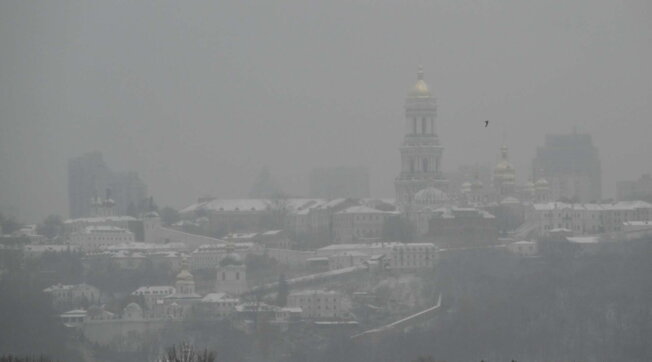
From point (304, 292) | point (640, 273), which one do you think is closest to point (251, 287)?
point (304, 292)

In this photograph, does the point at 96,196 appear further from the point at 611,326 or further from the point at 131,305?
the point at 611,326

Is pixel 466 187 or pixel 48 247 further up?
pixel 466 187

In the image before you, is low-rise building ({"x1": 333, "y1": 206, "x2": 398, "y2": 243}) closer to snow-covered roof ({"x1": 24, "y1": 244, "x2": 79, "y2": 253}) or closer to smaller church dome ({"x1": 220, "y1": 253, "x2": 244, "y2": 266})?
smaller church dome ({"x1": 220, "y1": 253, "x2": 244, "y2": 266})

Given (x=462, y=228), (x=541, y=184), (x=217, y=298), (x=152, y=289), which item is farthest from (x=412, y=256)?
(x=541, y=184)

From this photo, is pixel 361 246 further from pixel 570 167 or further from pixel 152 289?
pixel 570 167

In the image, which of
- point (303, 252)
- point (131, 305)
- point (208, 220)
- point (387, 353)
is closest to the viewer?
point (387, 353)

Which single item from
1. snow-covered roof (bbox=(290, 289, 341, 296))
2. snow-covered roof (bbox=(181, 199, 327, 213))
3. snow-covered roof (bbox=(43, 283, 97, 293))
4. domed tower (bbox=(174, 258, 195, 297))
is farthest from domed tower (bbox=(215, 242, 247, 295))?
snow-covered roof (bbox=(181, 199, 327, 213))

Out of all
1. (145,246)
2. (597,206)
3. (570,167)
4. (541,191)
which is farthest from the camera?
(570,167)
